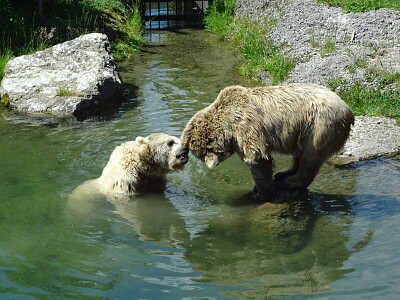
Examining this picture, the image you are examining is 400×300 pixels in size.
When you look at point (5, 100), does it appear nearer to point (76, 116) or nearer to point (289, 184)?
point (76, 116)

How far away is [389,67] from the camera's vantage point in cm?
1172

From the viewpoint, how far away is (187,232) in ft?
23.2

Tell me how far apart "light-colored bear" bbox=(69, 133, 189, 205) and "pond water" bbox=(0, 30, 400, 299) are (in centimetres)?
18

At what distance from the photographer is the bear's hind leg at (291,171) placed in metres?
7.98

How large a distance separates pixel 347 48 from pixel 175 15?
920 centimetres

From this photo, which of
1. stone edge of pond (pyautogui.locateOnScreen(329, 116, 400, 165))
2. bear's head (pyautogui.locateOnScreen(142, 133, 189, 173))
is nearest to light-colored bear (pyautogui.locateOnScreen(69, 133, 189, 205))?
bear's head (pyautogui.locateOnScreen(142, 133, 189, 173))

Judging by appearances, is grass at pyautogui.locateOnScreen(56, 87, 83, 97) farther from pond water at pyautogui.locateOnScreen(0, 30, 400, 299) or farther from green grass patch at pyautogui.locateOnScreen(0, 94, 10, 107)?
pond water at pyautogui.locateOnScreen(0, 30, 400, 299)

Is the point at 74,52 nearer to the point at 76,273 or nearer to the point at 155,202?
the point at 155,202

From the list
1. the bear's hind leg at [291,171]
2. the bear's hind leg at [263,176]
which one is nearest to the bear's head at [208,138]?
the bear's hind leg at [263,176]

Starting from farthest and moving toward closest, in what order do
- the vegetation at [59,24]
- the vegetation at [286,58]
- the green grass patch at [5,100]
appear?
1. the vegetation at [59,24]
2. the green grass patch at [5,100]
3. the vegetation at [286,58]

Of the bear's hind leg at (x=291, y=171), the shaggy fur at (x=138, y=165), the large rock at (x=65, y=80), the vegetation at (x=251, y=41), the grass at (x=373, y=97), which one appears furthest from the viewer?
the vegetation at (x=251, y=41)

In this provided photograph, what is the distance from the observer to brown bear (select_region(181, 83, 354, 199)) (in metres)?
7.11

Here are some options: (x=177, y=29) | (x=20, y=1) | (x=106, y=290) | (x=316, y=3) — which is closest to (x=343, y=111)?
(x=106, y=290)

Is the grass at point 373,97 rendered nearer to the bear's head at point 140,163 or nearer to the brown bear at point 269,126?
the brown bear at point 269,126
